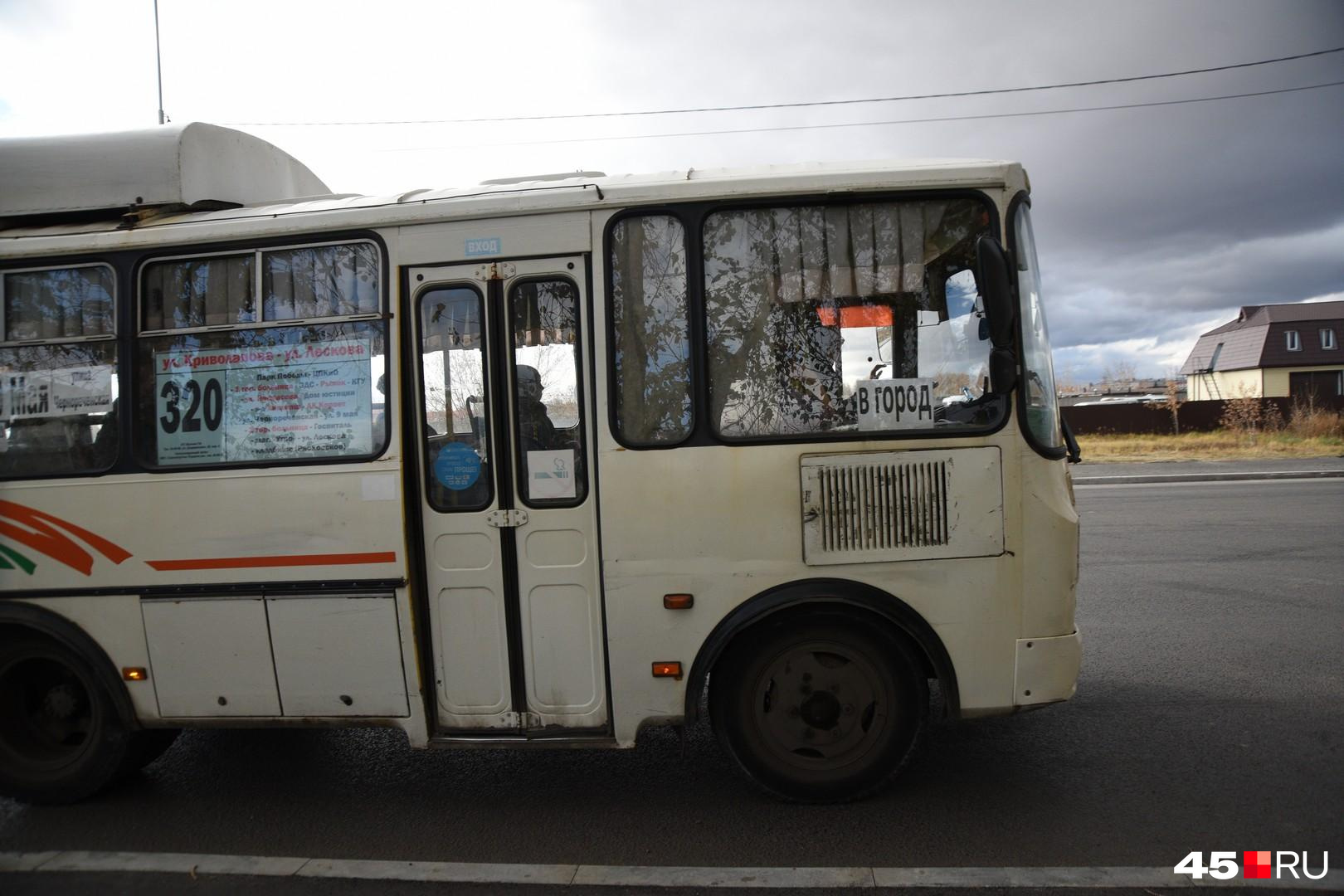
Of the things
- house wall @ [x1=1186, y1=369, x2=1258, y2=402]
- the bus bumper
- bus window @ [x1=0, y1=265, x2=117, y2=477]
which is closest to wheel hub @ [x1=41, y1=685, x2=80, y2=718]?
bus window @ [x1=0, y1=265, x2=117, y2=477]

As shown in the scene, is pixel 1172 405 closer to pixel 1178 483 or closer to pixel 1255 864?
pixel 1178 483

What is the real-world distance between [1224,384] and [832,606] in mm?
70565

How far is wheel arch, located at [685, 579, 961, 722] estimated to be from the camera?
13.1 feet

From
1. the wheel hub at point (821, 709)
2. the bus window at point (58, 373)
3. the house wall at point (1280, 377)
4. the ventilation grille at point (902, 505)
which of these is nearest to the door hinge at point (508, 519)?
the ventilation grille at point (902, 505)

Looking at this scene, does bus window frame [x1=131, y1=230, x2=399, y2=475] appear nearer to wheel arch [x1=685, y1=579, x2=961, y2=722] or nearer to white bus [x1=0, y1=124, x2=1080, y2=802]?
white bus [x1=0, y1=124, x2=1080, y2=802]

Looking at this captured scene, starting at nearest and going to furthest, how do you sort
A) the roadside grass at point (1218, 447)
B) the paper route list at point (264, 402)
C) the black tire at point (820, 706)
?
1. the black tire at point (820, 706)
2. the paper route list at point (264, 402)
3. the roadside grass at point (1218, 447)

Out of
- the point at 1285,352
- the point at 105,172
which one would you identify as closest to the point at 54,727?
the point at 105,172

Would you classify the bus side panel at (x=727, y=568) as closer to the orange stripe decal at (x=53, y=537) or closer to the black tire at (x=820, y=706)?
the black tire at (x=820, y=706)

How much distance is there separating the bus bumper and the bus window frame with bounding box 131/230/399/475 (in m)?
3.14

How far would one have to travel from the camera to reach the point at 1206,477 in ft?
56.4

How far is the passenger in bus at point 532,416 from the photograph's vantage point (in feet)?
14.0

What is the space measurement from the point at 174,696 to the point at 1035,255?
15.8ft

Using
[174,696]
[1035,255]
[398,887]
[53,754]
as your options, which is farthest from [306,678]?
[1035,255]

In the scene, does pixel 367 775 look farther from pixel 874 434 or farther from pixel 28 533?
pixel 874 434
